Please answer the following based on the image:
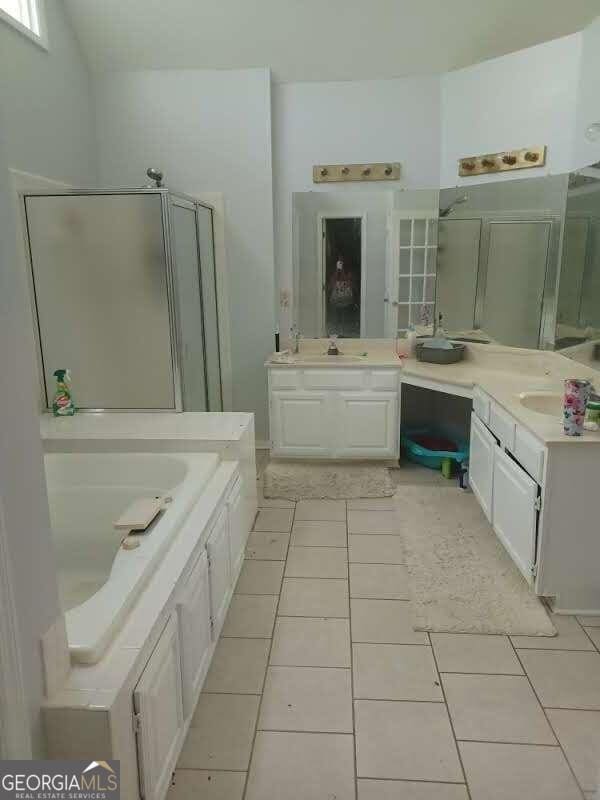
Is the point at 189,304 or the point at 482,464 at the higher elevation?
the point at 189,304

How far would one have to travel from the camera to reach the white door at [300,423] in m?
3.77

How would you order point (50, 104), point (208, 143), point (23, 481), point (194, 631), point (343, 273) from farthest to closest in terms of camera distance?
1. point (343, 273)
2. point (208, 143)
3. point (50, 104)
4. point (194, 631)
5. point (23, 481)

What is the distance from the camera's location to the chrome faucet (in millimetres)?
4125

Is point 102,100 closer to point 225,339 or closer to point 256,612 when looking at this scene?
point 225,339

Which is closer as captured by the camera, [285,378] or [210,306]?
[285,378]

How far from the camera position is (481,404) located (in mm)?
3086

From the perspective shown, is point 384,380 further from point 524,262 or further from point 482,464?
point 524,262

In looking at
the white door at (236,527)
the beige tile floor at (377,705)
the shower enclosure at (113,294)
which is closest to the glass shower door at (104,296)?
the shower enclosure at (113,294)

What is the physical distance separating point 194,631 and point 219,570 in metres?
0.38

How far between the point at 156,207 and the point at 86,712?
2.40 metres


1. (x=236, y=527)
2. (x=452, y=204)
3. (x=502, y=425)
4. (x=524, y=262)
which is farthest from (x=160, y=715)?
(x=452, y=204)

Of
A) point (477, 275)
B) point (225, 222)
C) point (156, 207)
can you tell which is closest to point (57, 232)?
point (156, 207)

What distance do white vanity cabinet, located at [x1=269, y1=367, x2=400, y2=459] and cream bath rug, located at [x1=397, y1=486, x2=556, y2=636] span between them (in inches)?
19.4

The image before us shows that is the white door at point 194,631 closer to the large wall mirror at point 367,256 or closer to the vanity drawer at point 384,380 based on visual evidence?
the vanity drawer at point 384,380
